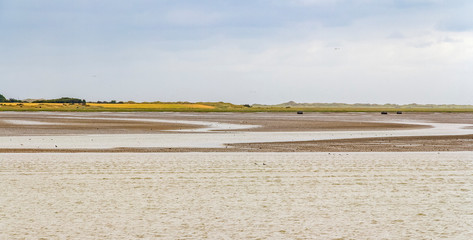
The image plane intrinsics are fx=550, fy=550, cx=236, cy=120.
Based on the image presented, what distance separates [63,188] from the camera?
11.4 meters

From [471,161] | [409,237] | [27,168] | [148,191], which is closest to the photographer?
[409,237]

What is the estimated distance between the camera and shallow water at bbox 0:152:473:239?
7883mm

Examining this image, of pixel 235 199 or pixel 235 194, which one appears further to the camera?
pixel 235 194

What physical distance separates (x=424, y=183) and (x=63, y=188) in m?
7.77

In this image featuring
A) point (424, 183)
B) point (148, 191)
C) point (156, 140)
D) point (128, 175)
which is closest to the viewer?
point (148, 191)

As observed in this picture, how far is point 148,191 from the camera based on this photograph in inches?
436

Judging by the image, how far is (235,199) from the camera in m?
10.2

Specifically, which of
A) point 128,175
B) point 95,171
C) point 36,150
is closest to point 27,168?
point 95,171

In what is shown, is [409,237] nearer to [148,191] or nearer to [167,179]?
[148,191]

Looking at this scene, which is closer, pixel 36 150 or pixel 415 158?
pixel 415 158

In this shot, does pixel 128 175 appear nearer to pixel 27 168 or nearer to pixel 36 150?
pixel 27 168

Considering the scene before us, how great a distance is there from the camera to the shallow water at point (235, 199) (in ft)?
25.9

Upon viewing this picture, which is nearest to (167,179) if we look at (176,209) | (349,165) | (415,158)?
(176,209)

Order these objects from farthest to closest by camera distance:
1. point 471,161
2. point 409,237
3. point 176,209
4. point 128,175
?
point 471,161 < point 128,175 < point 176,209 < point 409,237
